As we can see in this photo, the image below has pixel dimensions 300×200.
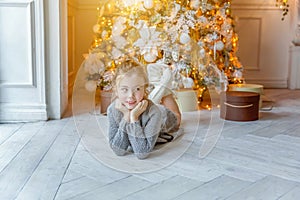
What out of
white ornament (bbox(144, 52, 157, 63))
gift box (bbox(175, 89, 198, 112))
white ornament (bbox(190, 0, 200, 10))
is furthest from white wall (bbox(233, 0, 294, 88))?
white ornament (bbox(144, 52, 157, 63))

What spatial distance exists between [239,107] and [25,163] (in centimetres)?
155

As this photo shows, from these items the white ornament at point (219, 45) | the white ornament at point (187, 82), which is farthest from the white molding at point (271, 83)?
the white ornament at point (187, 82)

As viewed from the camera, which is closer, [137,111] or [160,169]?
[160,169]

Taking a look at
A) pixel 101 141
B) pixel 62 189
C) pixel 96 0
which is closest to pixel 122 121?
pixel 101 141

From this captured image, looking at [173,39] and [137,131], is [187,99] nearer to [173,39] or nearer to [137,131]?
[173,39]

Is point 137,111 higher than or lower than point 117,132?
higher

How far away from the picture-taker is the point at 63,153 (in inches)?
77.2

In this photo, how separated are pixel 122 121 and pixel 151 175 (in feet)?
1.21

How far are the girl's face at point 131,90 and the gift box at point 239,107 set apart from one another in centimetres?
100

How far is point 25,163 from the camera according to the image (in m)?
1.80

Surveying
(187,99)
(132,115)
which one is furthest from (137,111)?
(187,99)

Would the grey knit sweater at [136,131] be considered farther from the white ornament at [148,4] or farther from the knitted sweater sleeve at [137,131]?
the white ornament at [148,4]

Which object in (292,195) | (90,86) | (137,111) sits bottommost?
(292,195)

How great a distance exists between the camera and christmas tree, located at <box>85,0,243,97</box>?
210cm
